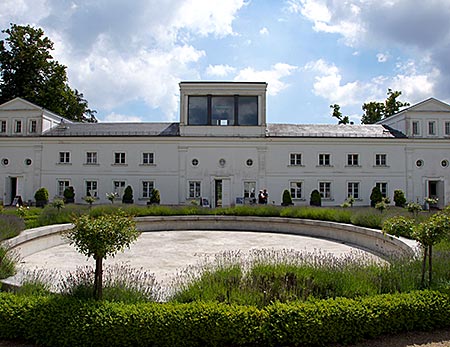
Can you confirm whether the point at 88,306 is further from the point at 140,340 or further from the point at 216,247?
the point at 216,247

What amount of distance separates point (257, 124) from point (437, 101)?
16503 millimetres

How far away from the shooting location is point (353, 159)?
31.7m

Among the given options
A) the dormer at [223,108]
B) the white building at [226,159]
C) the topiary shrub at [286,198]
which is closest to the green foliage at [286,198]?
the topiary shrub at [286,198]

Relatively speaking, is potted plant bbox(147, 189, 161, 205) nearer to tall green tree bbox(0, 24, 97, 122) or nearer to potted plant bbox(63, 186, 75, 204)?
potted plant bbox(63, 186, 75, 204)

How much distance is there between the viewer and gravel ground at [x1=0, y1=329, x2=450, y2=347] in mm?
5094

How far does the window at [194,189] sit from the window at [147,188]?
3292 millimetres

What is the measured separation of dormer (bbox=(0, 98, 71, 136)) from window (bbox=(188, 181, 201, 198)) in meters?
14.5

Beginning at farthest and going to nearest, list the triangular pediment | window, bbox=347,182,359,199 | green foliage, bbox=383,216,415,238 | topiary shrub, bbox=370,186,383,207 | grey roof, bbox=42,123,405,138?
the triangular pediment < grey roof, bbox=42,123,405,138 < window, bbox=347,182,359,199 < topiary shrub, bbox=370,186,383,207 < green foliage, bbox=383,216,415,238

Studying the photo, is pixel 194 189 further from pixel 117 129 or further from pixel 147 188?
pixel 117 129

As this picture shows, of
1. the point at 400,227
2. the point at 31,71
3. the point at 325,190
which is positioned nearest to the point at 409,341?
the point at 400,227

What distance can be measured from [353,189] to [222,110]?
43.9 ft

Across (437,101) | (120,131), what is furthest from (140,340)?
(437,101)

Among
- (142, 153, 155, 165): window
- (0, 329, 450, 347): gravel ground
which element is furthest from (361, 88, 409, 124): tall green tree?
(0, 329, 450, 347): gravel ground

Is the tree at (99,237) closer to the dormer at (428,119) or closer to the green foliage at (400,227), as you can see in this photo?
Result: the green foliage at (400,227)
